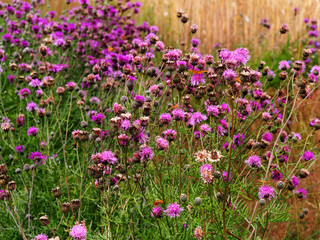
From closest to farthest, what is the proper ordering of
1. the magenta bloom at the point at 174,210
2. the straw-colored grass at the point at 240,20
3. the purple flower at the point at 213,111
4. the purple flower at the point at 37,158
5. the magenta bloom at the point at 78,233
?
1. the magenta bloom at the point at 78,233
2. the magenta bloom at the point at 174,210
3. the purple flower at the point at 213,111
4. the purple flower at the point at 37,158
5. the straw-colored grass at the point at 240,20

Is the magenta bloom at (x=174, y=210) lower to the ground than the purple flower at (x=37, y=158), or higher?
higher

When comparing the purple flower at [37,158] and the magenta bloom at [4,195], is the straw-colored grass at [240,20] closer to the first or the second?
the purple flower at [37,158]

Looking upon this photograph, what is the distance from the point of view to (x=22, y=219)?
2352 millimetres

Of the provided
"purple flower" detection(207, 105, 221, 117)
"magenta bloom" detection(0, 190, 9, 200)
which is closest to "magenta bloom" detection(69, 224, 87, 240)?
"magenta bloom" detection(0, 190, 9, 200)

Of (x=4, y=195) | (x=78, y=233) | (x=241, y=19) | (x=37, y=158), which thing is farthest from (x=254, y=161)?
(x=241, y=19)

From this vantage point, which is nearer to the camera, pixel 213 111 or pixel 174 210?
pixel 174 210

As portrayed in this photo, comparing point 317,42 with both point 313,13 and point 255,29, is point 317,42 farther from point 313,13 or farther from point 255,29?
point 255,29

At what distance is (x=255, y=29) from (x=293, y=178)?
449 cm

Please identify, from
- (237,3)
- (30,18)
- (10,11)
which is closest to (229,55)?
(30,18)

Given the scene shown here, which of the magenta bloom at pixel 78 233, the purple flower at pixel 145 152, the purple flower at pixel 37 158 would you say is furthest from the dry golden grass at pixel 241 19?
the magenta bloom at pixel 78 233

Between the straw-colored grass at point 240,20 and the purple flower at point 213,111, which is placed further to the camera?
the straw-colored grass at point 240,20

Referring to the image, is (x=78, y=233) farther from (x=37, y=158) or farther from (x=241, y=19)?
(x=241, y=19)

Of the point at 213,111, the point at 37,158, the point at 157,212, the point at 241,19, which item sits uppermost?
the point at 213,111

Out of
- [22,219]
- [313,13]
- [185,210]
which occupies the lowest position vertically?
[22,219]
